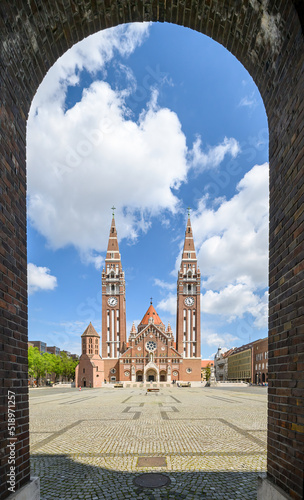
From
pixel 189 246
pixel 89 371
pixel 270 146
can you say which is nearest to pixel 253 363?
pixel 189 246

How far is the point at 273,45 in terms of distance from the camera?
333cm

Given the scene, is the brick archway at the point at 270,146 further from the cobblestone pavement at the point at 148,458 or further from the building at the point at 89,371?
the building at the point at 89,371

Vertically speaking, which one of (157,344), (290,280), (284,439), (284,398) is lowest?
(157,344)

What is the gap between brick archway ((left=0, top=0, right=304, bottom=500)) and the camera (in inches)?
113

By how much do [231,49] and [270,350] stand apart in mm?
3664

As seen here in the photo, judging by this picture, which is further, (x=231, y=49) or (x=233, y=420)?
(x=233, y=420)

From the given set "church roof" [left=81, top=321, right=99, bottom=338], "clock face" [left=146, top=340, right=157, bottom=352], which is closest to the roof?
"clock face" [left=146, top=340, right=157, bottom=352]

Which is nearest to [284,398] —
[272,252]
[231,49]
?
[272,252]

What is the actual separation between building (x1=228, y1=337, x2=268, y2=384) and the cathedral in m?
13.0

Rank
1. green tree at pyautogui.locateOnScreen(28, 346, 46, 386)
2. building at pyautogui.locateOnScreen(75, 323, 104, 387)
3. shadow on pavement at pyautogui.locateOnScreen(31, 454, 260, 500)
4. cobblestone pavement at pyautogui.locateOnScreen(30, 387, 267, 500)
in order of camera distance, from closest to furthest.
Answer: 1. shadow on pavement at pyautogui.locateOnScreen(31, 454, 260, 500)
2. cobblestone pavement at pyautogui.locateOnScreen(30, 387, 267, 500)
3. green tree at pyautogui.locateOnScreen(28, 346, 46, 386)
4. building at pyautogui.locateOnScreen(75, 323, 104, 387)

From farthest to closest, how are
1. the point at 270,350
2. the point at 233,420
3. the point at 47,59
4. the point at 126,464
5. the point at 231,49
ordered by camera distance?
the point at 233,420 < the point at 126,464 < the point at 231,49 < the point at 47,59 < the point at 270,350

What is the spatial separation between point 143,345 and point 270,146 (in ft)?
218

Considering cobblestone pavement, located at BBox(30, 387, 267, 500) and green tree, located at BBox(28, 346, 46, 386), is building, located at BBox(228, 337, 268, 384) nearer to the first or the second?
green tree, located at BBox(28, 346, 46, 386)

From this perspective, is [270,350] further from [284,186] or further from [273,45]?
[273,45]
